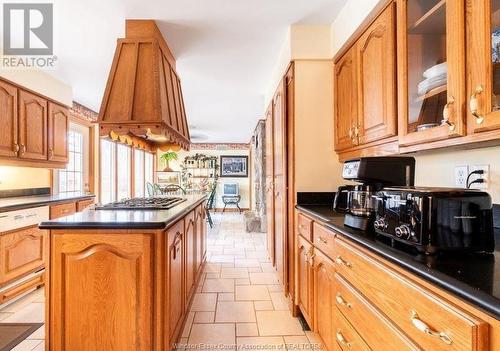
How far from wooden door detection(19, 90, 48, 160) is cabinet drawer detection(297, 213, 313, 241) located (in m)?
2.88

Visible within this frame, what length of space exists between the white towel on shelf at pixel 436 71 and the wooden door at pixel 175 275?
1554 mm

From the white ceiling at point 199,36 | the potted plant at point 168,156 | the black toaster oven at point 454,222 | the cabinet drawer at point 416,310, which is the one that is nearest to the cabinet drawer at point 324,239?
the cabinet drawer at point 416,310

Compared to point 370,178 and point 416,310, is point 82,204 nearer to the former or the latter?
point 370,178

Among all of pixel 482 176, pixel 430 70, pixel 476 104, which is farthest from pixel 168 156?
pixel 476 104

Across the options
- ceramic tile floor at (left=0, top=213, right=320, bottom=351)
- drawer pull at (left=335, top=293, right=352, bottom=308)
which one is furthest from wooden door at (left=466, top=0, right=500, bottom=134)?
ceramic tile floor at (left=0, top=213, right=320, bottom=351)

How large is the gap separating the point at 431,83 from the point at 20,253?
3.31m

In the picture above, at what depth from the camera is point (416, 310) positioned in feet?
2.62

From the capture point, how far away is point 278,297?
2594 millimetres

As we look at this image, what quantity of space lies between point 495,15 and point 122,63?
2.30 metres

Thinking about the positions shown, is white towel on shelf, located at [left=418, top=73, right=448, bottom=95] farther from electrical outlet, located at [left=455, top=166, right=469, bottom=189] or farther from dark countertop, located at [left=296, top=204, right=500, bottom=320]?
dark countertop, located at [left=296, top=204, right=500, bottom=320]

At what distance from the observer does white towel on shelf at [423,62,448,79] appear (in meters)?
1.13

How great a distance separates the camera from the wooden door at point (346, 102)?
6.18ft

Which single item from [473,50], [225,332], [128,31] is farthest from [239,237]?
[473,50]

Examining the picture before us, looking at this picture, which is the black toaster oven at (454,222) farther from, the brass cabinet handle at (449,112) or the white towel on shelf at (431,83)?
the white towel on shelf at (431,83)
